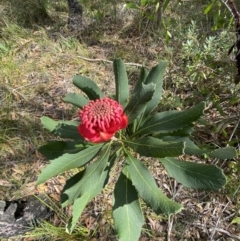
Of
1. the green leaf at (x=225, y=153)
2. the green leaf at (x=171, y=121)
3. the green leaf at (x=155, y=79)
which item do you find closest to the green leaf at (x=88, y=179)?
the green leaf at (x=171, y=121)

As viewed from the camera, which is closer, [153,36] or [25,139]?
[25,139]

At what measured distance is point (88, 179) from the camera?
1698 mm

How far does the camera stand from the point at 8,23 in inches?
160

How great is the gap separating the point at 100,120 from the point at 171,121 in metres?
0.50

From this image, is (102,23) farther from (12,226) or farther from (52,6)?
(12,226)

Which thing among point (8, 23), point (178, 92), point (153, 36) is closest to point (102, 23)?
point (153, 36)

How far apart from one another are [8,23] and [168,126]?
3.05 m

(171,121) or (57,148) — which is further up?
(171,121)

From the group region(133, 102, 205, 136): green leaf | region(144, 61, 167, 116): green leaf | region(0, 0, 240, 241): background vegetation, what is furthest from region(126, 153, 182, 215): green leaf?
region(0, 0, 240, 241): background vegetation

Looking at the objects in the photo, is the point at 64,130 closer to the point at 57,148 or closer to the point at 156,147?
the point at 57,148

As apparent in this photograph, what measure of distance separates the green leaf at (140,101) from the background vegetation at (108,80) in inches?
31.8

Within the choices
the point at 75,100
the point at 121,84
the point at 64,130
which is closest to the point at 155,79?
the point at 121,84

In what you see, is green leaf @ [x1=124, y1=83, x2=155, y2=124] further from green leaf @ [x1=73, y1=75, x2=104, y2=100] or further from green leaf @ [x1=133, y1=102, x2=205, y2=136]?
green leaf @ [x1=73, y1=75, x2=104, y2=100]

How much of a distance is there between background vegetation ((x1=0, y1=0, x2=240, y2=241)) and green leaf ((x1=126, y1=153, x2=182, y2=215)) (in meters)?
Answer: 0.66
